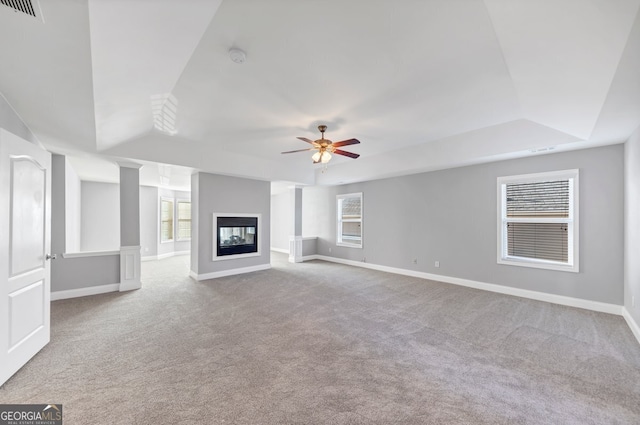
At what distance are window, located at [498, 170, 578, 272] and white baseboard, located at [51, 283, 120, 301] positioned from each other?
23.6 ft

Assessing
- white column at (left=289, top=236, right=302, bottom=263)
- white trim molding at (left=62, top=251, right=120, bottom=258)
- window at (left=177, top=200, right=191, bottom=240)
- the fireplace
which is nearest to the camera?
white trim molding at (left=62, top=251, right=120, bottom=258)

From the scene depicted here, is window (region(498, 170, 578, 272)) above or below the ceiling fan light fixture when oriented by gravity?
below

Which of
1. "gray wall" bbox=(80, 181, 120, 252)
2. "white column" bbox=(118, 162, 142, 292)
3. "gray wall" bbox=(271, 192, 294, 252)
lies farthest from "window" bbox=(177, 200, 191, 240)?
"white column" bbox=(118, 162, 142, 292)

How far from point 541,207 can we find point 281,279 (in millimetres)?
5076

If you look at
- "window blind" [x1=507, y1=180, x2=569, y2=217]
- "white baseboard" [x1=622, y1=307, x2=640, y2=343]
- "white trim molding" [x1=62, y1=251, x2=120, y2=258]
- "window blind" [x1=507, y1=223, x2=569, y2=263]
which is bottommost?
"white baseboard" [x1=622, y1=307, x2=640, y2=343]

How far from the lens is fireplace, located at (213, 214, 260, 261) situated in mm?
5859

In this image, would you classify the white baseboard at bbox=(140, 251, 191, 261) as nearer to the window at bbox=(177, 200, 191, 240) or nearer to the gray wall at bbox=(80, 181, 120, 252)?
the window at bbox=(177, 200, 191, 240)

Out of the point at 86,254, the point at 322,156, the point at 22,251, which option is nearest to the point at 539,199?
the point at 322,156

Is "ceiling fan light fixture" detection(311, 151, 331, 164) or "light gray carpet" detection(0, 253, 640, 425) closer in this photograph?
"light gray carpet" detection(0, 253, 640, 425)

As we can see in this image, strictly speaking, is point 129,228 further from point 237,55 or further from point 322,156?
point 237,55

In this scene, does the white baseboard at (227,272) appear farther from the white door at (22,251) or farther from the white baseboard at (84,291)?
the white door at (22,251)

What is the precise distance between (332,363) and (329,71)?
2889 millimetres

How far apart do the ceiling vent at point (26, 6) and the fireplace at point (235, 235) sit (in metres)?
4.35

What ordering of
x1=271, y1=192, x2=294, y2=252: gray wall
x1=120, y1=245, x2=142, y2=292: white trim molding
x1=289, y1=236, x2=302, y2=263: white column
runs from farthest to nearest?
x1=271, y1=192, x2=294, y2=252: gray wall, x1=289, y1=236, x2=302, y2=263: white column, x1=120, y1=245, x2=142, y2=292: white trim molding
